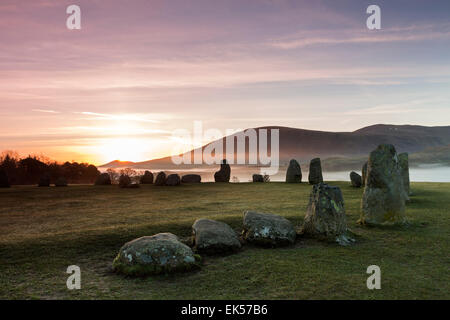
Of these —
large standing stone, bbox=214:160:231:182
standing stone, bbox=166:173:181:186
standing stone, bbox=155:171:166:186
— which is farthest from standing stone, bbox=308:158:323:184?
standing stone, bbox=155:171:166:186

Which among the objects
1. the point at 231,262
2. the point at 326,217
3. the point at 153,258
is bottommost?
the point at 231,262

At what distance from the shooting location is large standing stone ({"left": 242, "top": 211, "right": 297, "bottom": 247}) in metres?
11.1

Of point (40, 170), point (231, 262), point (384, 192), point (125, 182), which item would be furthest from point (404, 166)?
point (40, 170)

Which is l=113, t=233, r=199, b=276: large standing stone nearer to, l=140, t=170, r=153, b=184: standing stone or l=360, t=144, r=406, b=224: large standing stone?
l=360, t=144, r=406, b=224: large standing stone

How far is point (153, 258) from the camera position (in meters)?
8.82

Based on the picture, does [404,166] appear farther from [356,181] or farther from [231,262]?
[231,262]

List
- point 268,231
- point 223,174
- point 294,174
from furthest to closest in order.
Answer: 1. point 223,174
2. point 294,174
3. point 268,231

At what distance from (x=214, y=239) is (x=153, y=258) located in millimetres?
2210
